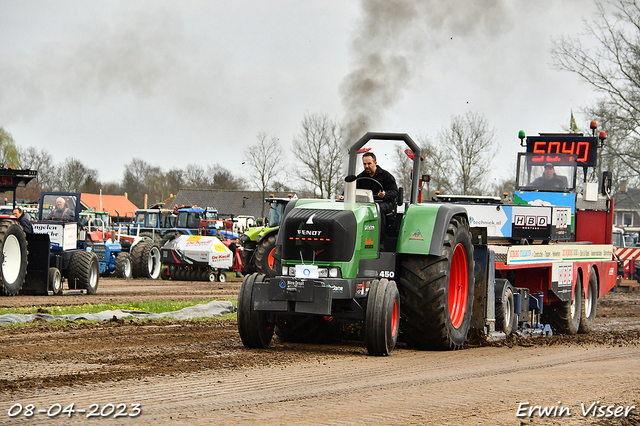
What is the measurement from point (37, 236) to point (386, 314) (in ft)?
34.9

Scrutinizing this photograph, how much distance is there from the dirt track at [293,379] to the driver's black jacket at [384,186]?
1650 millimetres

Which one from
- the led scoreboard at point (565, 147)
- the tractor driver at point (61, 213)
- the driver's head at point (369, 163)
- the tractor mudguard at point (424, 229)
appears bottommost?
the tractor mudguard at point (424, 229)

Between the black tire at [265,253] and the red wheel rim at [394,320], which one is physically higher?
the black tire at [265,253]

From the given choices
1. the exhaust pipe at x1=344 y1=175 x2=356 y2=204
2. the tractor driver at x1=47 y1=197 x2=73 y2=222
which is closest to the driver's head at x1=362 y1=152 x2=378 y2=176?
the exhaust pipe at x1=344 y1=175 x2=356 y2=204

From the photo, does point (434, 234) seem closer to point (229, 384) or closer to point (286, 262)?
point (286, 262)

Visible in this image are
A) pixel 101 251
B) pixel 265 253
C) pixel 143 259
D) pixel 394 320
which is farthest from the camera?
pixel 143 259

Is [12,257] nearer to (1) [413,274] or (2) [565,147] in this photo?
(1) [413,274]

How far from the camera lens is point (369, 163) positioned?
29.5 feet

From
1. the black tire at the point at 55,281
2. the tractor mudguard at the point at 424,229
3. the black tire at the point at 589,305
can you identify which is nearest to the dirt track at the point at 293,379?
the tractor mudguard at the point at 424,229

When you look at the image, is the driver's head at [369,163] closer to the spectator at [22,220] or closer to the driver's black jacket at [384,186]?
the driver's black jacket at [384,186]

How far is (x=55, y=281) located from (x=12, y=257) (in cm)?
173

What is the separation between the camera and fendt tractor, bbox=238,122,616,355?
8.03m

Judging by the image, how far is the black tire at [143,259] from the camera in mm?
25250

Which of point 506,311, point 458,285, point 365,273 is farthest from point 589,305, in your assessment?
point 365,273
